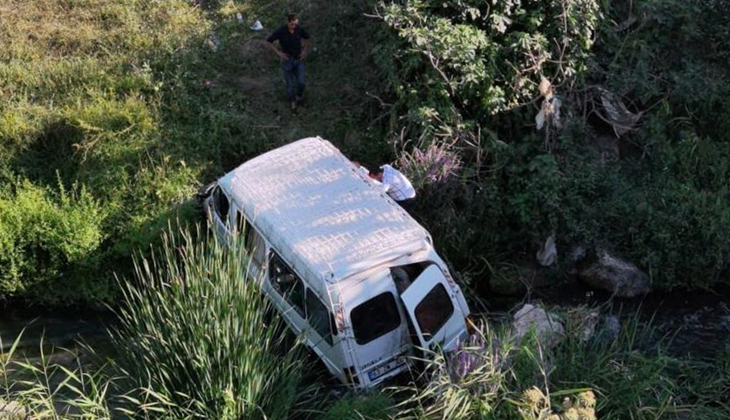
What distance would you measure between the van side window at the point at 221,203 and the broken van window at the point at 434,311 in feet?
9.78

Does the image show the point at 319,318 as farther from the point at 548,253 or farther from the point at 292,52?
the point at 292,52

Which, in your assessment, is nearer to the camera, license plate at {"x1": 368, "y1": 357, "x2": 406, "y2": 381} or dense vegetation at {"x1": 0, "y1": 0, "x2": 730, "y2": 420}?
license plate at {"x1": 368, "y1": 357, "x2": 406, "y2": 381}

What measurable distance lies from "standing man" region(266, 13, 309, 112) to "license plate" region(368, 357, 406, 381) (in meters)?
5.63

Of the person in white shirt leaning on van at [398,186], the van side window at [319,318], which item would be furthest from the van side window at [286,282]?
the person in white shirt leaning on van at [398,186]

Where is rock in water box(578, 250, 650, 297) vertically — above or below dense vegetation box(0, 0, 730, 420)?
below

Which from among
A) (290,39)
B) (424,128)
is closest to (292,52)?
(290,39)

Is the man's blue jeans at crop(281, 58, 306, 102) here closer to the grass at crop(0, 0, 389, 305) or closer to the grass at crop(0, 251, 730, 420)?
the grass at crop(0, 0, 389, 305)

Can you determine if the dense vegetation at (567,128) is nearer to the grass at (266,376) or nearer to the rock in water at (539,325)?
the rock in water at (539,325)

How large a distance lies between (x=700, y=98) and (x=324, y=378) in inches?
302

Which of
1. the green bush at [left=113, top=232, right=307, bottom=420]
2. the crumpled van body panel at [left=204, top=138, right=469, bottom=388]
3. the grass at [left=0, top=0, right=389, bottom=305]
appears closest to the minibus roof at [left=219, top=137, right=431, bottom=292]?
the crumpled van body panel at [left=204, top=138, right=469, bottom=388]

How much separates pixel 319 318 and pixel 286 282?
0.67m

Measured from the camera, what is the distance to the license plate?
8.05m

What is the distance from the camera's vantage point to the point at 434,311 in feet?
27.3

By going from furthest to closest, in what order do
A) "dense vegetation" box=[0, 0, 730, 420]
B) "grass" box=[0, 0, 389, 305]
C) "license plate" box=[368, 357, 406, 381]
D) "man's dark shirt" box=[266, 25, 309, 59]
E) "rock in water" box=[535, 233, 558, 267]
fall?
1. "man's dark shirt" box=[266, 25, 309, 59]
2. "grass" box=[0, 0, 389, 305]
3. "rock in water" box=[535, 233, 558, 267]
4. "dense vegetation" box=[0, 0, 730, 420]
5. "license plate" box=[368, 357, 406, 381]
